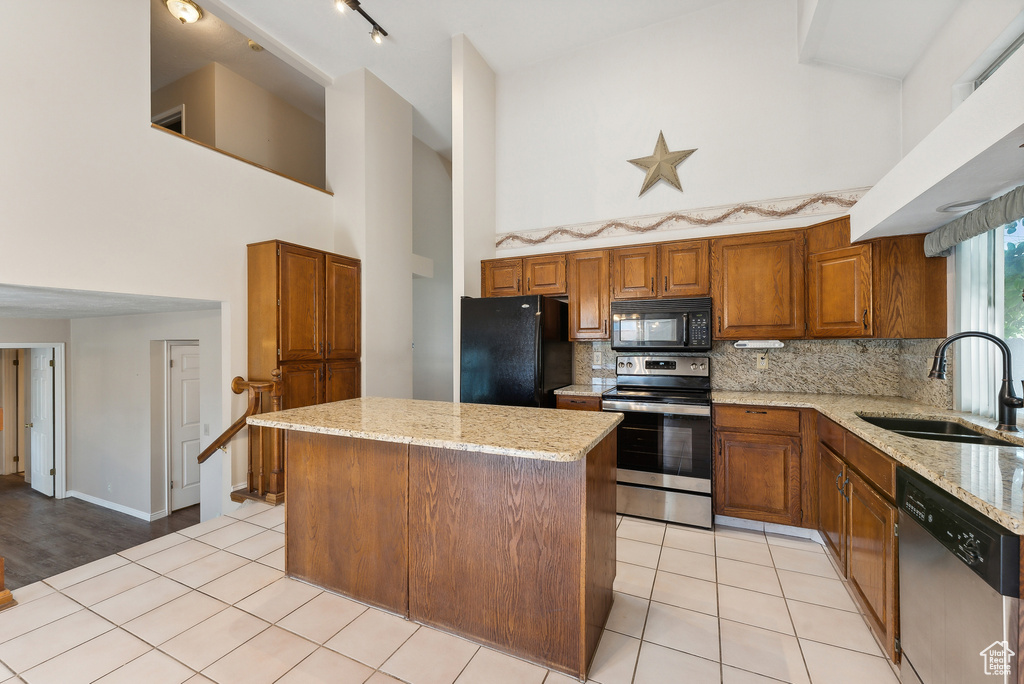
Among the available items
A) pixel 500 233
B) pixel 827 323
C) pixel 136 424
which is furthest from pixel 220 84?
pixel 827 323

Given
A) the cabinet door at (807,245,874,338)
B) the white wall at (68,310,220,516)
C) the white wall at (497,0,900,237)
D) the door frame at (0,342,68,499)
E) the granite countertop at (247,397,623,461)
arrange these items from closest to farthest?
the granite countertop at (247,397,623,461)
the cabinet door at (807,245,874,338)
the white wall at (497,0,900,237)
the white wall at (68,310,220,516)
the door frame at (0,342,68,499)

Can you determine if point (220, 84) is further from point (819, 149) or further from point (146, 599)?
point (819, 149)

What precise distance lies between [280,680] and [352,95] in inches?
196

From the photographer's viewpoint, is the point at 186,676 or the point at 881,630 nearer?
the point at 186,676

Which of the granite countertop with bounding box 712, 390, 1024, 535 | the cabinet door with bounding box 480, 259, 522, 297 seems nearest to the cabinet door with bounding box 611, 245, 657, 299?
the cabinet door with bounding box 480, 259, 522, 297

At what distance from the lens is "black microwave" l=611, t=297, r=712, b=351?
10.6 feet

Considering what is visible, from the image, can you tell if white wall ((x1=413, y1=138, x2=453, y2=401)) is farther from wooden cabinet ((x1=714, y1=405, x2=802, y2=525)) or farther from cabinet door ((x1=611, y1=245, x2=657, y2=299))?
wooden cabinet ((x1=714, y1=405, x2=802, y2=525))

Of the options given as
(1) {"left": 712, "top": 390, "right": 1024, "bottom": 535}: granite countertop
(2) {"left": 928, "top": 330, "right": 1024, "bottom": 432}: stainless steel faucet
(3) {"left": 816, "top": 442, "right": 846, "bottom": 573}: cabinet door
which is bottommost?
(3) {"left": 816, "top": 442, "right": 846, "bottom": 573}: cabinet door

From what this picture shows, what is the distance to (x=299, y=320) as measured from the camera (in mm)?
3674

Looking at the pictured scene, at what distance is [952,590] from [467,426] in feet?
5.41

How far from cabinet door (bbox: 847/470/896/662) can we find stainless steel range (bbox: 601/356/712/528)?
0.92 meters

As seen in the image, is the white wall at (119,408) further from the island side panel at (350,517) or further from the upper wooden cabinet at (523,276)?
the upper wooden cabinet at (523,276)

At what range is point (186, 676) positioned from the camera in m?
1.59

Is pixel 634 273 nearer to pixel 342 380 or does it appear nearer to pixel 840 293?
pixel 840 293
